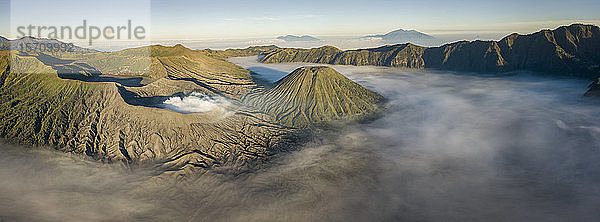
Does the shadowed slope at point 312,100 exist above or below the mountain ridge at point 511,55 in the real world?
below

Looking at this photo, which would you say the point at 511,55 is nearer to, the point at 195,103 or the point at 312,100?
the point at 312,100

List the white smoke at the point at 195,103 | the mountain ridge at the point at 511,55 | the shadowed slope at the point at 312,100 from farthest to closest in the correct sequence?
the mountain ridge at the point at 511,55, the shadowed slope at the point at 312,100, the white smoke at the point at 195,103

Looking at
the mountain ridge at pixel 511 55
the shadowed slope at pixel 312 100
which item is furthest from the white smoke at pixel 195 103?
the mountain ridge at pixel 511 55

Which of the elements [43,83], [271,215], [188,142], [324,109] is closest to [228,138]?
[188,142]

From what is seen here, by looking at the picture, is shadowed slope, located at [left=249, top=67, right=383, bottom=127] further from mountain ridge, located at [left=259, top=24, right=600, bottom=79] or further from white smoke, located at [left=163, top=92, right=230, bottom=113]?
mountain ridge, located at [left=259, top=24, right=600, bottom=79]

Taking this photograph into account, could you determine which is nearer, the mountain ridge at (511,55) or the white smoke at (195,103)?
the white smoke at (195,103)

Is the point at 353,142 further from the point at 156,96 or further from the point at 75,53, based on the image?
the point at 75,53

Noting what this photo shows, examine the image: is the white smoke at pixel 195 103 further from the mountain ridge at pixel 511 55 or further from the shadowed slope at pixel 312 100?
the mountain ridge at pixel 511 55
